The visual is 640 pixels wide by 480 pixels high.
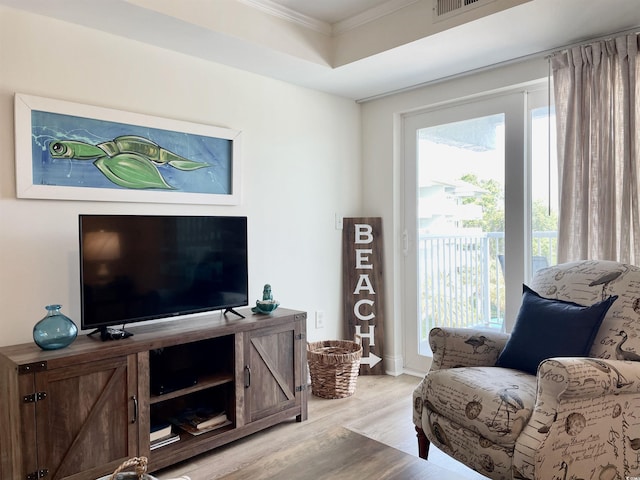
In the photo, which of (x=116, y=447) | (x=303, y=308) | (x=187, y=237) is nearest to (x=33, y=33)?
(x=187, y=237)

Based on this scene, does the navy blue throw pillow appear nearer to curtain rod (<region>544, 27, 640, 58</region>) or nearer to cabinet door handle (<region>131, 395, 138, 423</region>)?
curtain rod (<region>544, 27, 640, 58</region>)

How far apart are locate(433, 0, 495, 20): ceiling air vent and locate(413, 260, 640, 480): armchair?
4.66 feet

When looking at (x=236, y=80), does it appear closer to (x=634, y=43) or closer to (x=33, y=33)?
(x=33, y=33)

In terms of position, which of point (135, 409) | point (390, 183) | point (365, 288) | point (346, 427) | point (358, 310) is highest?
point (390, 183)

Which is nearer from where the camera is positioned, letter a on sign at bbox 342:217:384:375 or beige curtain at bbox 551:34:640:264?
beige curtain at bbox 551:34:640:264

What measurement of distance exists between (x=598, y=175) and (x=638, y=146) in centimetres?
22

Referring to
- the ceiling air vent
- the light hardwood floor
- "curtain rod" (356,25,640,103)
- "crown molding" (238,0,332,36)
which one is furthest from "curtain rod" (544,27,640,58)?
the light hardwood floor

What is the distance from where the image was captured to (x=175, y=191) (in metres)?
2.62

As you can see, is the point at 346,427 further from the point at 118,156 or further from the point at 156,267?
the point at 118,156

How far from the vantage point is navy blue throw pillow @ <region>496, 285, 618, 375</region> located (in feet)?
6.02

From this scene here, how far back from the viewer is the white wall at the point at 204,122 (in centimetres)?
211

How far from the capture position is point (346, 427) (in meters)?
2.59

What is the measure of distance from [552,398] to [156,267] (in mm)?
1822

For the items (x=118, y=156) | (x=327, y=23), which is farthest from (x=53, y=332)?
(x=327, y=23)
